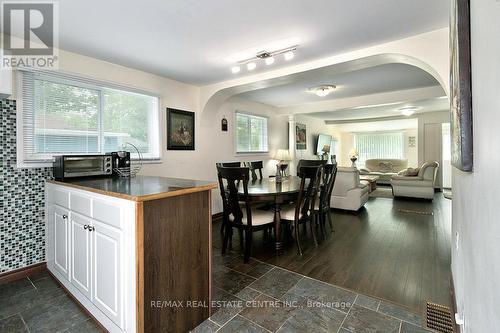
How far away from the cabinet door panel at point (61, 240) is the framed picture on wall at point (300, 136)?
5600mm

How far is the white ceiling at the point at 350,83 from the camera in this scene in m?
3.40

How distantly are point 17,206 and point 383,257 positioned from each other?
3895mm

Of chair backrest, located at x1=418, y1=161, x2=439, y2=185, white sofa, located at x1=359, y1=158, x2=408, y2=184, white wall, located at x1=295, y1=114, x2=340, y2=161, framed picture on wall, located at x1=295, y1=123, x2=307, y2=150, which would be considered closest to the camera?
chair backrest, located at x1=418, y1=161, x2=439, y2=185

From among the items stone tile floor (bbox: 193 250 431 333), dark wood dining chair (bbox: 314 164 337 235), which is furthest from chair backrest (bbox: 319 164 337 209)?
stone tile floor (bbox: 193 250 431 333)

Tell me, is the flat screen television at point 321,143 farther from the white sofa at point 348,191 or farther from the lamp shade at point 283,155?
the white sofa at point 348,191

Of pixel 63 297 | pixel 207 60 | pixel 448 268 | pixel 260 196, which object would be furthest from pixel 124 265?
pixel 448 268

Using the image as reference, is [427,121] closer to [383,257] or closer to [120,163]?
[383,257]

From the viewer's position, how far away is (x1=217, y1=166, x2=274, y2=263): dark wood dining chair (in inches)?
102

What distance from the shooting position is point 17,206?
2379 millimetres

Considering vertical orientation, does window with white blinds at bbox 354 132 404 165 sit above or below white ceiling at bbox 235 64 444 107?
below

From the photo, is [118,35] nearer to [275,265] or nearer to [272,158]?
[275,265]

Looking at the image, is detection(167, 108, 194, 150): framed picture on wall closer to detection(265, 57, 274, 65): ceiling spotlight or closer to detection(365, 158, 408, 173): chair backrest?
detection(265, 57, 274, 65): ceiling spotlight

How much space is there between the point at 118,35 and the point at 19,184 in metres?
1.78

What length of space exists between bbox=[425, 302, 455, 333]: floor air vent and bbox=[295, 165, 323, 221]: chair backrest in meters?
1.43
